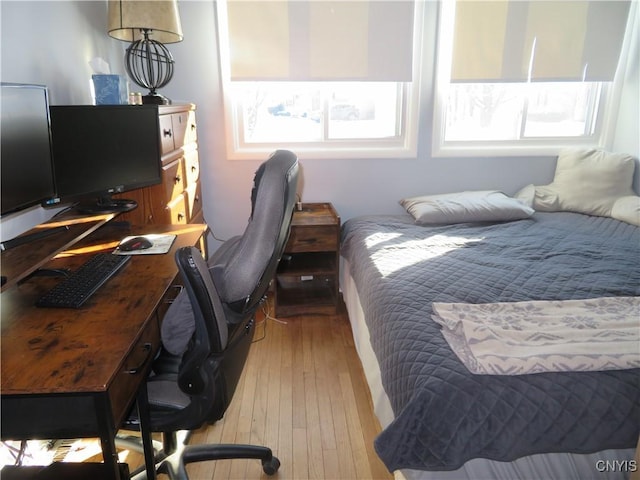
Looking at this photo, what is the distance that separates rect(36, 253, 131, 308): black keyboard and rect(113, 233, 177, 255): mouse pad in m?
0.06

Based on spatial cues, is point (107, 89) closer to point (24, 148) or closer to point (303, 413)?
point (24, 148)

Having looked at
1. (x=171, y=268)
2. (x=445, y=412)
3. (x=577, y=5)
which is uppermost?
(x=577, y=5)

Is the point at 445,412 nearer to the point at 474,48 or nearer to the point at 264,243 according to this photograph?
the point at 264,243

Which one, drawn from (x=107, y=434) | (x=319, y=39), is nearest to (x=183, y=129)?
(x=319, y=39)

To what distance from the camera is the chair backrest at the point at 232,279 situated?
4.04 feet

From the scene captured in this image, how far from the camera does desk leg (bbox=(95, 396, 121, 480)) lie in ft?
3.24

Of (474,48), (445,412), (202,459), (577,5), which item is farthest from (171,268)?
(577,5)

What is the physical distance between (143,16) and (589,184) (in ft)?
9.42

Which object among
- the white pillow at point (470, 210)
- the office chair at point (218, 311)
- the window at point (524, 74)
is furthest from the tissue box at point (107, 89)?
the window at point (524, 74)

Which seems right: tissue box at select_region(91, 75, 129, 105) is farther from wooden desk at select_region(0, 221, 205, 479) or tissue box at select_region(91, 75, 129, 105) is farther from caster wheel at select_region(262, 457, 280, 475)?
caster wheel at select_region(262, 457, 280, 475)

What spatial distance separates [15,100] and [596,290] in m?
2.19

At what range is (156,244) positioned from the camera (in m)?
1.83

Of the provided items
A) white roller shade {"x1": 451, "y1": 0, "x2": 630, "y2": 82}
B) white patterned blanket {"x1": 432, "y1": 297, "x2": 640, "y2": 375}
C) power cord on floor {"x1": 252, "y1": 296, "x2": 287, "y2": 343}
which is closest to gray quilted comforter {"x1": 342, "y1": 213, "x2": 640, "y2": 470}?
white patterned blanket {"x1": 432, "y1": 297, "x2": 640, "y2": 375}

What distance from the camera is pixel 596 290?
1883mm
